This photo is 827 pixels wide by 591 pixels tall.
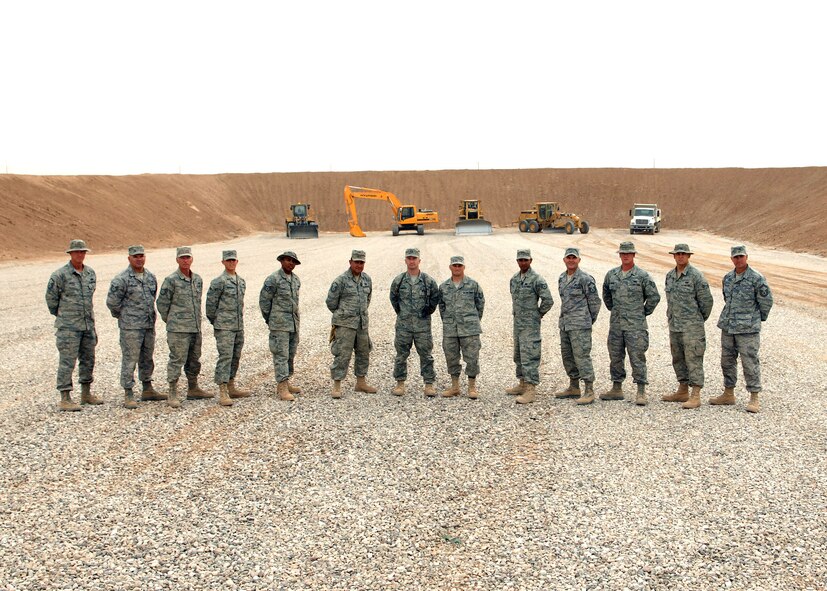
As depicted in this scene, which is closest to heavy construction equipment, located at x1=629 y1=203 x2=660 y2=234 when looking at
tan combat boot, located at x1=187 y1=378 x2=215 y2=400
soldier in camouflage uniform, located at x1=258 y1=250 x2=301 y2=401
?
soldier in camouflage uniform, located at x1=258 y1=250 x2=301 y2=401

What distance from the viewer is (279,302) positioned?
A: 9672mm

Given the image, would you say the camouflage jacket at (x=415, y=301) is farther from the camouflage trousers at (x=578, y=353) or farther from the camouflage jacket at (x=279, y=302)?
the camouflage trousers at (x=578, y=353)

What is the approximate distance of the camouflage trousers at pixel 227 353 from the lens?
9359 mm

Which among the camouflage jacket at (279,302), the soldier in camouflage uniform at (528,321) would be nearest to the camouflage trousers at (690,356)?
the soldier in camouflage uniform at (528,321)

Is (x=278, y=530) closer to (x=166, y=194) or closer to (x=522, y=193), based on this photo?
(x=166, y=194)

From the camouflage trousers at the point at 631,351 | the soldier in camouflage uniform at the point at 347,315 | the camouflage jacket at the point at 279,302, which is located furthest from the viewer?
the soldier in camouflage uniform at the point at 347,315

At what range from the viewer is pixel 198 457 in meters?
7.45

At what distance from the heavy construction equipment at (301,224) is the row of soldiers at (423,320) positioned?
127 feet

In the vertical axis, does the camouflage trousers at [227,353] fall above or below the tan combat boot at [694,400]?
above

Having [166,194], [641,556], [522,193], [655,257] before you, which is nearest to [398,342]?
[641,556]

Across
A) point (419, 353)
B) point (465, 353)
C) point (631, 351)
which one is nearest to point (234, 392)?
point (419, 353)

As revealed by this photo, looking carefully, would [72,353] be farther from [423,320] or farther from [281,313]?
[423,320]

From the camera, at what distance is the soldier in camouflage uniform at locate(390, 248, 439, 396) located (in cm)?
982

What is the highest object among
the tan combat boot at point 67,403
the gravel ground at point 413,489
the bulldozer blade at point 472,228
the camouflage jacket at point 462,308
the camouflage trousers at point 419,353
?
the bulldozer blade at point 472,228
